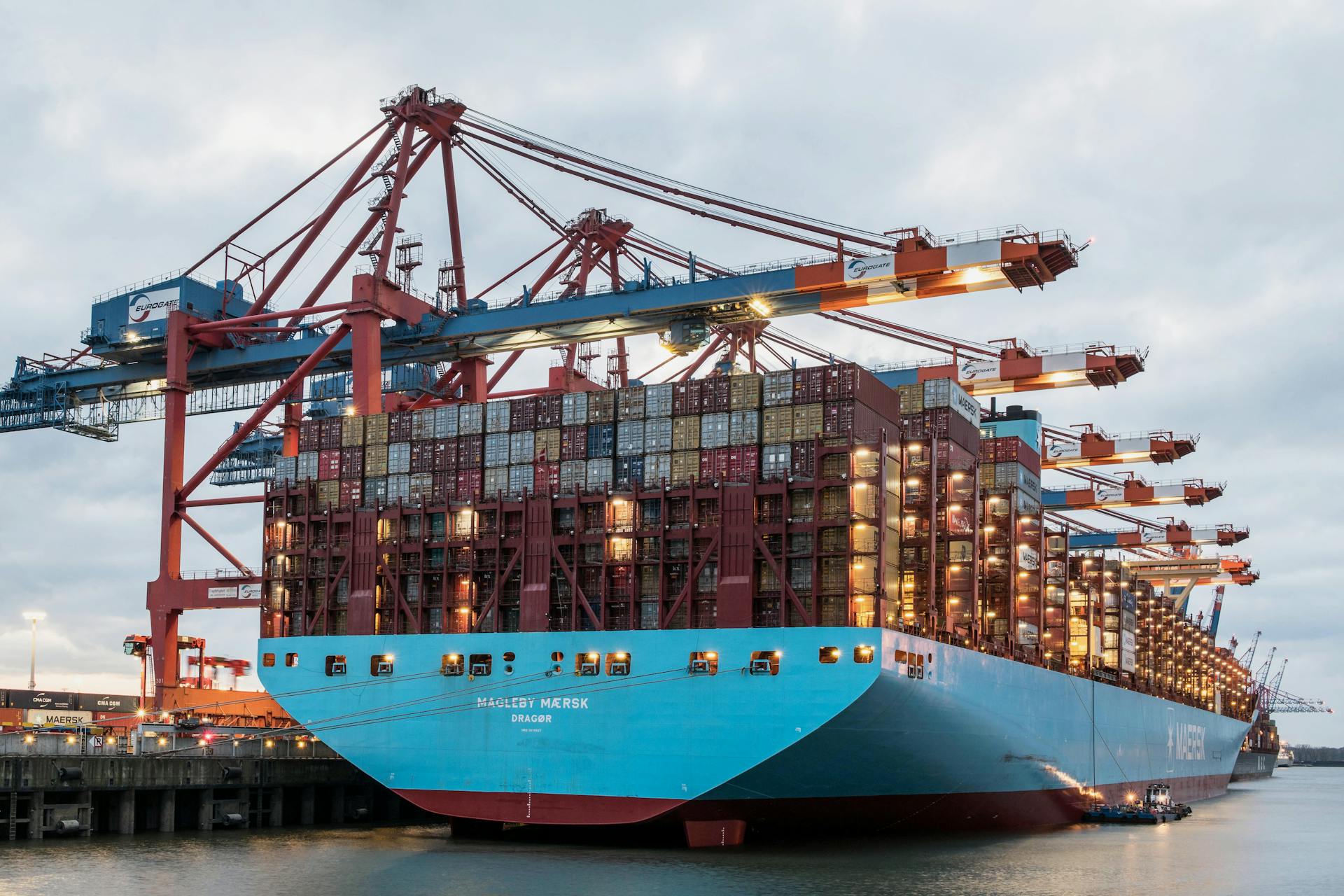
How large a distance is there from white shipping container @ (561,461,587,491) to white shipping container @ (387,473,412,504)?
5330 millimetres

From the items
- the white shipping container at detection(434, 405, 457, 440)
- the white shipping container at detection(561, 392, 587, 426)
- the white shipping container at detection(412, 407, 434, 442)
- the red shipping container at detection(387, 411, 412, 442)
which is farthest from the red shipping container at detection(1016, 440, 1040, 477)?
the red shipping container at detection(387, 411, 412, 442)

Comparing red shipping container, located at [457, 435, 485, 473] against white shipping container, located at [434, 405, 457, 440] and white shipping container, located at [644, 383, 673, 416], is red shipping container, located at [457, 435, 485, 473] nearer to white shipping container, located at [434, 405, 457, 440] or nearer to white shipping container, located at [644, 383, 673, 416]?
white shipping container, located at [434, 405, 457, 440]

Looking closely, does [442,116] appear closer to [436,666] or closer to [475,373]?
[475,373]

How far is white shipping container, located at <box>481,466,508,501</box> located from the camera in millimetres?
40656

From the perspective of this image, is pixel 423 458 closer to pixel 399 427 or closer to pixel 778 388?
pixel 399 427

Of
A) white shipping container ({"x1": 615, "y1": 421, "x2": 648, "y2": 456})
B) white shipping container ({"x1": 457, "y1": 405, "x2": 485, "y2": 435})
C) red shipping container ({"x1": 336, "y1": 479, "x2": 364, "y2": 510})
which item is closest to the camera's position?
white shipping container ({"x1": 615, "y1": 421, "x2": 648, "y2": 456})

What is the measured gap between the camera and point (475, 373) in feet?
171

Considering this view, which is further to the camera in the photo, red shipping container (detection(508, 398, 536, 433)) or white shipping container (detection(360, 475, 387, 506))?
white shipping container (detection(360, 475, 387, 506))

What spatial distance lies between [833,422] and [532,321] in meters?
13.5

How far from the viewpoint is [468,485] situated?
1623 inches

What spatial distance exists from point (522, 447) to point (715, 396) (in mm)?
6208

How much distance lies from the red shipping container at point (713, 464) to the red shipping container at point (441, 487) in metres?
8.12

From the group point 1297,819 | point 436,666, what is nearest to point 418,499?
point 436,666

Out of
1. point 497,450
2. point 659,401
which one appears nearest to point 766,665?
point 659,401
